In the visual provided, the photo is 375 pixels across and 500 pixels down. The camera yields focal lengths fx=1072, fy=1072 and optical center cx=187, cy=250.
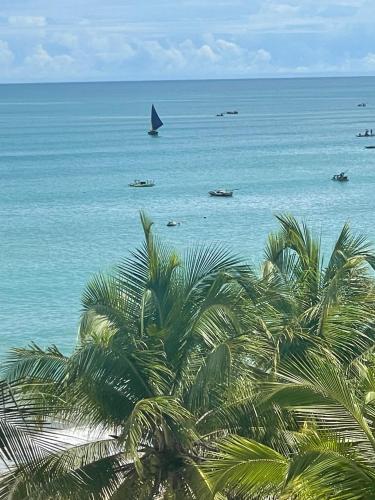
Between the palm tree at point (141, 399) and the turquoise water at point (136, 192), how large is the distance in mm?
20811

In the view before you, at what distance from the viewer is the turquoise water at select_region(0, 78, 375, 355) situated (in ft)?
143

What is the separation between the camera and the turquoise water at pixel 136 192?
43.6 m

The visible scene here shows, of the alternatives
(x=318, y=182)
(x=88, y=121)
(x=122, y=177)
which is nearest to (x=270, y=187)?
(x=318, y=182)

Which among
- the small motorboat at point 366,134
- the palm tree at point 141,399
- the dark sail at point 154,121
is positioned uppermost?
the palm tree at point 141,399

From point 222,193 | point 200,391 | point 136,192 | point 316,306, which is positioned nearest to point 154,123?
point 136,192

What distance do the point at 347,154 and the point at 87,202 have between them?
3378 cm

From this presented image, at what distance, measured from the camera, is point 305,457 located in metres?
8.87

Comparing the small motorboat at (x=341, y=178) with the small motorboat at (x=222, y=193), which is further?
the small motorboat at (x=341, y=178)

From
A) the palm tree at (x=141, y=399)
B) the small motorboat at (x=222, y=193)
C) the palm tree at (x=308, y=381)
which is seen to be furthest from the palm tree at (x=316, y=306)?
the small motorboat at (x=222, y=193)

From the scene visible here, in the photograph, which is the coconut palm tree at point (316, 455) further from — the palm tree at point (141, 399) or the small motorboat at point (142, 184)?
the small motorboat at point (142, 184)

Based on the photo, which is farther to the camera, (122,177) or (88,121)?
(88,121)

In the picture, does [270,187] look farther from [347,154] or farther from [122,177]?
[347,154]

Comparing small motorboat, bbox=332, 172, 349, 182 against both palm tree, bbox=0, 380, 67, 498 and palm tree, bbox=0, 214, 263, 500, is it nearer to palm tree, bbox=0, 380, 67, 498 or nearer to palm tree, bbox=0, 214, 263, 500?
palm tree, bbox=0, 214, 263, 500

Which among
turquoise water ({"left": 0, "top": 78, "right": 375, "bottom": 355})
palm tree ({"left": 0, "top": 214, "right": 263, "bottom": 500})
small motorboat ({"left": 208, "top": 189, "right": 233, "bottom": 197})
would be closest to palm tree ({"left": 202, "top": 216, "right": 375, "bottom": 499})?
palm tree ({"left": 0, "top": 214, "right": 263, "bottom": 500})
